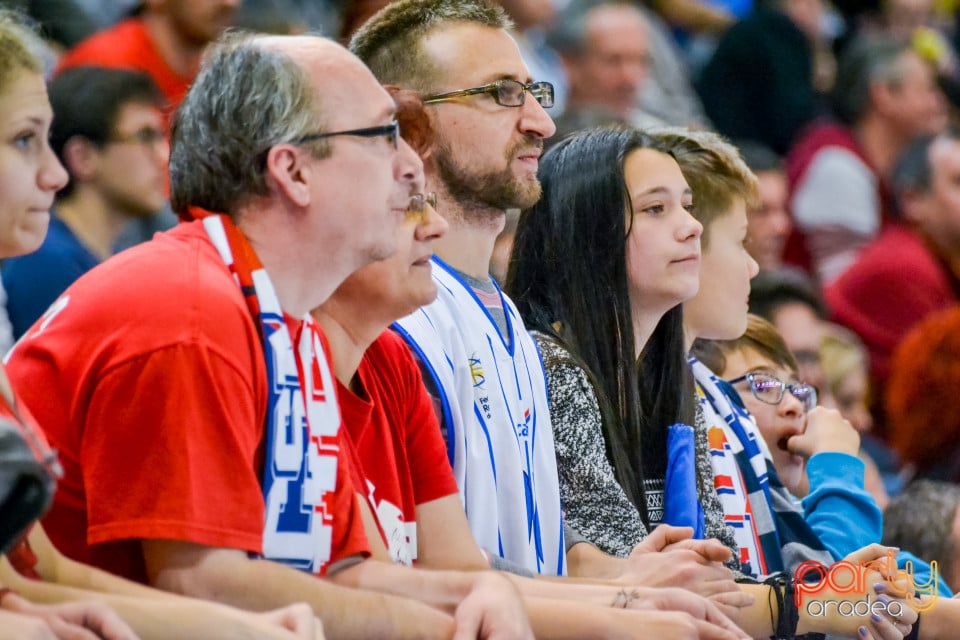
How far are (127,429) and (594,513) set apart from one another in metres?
1.30

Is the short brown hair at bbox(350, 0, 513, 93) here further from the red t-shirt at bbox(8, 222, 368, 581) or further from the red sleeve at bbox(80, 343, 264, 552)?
the red sleeve at bbox(80, 343, 264, 552)

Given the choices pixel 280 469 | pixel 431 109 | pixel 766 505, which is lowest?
pixel 766 505

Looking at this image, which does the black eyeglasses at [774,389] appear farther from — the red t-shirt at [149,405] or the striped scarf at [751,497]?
the red t-shirt at [149,405]

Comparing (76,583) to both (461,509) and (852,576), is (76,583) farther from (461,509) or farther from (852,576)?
(852,576)

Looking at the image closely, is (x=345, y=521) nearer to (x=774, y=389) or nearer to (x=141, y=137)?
(x=774, y=389)

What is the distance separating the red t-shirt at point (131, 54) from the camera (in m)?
5.58

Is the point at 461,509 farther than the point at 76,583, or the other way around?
the point at 461,509

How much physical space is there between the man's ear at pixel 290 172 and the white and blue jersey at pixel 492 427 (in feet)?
2.02

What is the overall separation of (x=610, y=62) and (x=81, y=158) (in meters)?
3.08

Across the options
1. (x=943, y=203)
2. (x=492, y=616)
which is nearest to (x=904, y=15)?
(x=943, y=203)

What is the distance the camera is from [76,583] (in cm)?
223

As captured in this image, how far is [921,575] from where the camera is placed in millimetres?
3678

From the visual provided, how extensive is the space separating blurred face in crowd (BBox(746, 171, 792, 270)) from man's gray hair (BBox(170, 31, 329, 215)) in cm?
405

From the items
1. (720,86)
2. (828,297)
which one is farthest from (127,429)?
(720,86)
